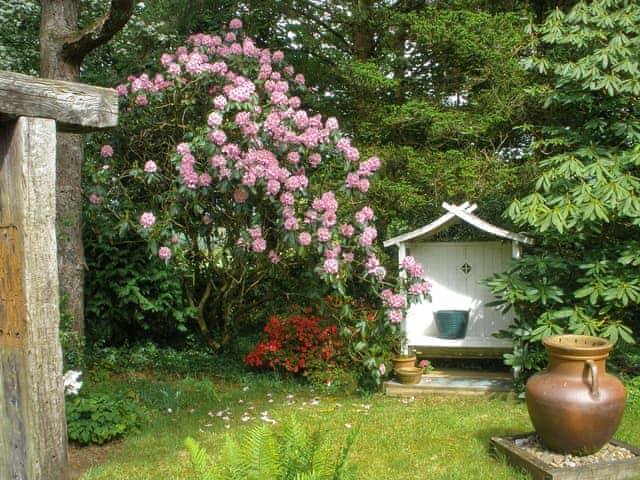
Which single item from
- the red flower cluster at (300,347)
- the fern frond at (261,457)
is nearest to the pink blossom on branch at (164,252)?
the red flower cluster at (300,347)

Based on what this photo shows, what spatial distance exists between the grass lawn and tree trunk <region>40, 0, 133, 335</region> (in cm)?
101

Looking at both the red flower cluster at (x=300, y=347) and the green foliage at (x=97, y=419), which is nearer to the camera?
the green foliage at (x=97, y=419)

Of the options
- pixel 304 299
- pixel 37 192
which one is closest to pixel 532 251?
pixel 304 299

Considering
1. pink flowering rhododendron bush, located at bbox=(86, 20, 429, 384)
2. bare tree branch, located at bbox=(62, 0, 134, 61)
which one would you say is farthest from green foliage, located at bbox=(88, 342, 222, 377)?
bare tree branch, located at bbox=(62, 0, 134, 61)

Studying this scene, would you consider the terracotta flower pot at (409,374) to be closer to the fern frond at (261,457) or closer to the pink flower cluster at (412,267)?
the pink flower cluster at (412,267)

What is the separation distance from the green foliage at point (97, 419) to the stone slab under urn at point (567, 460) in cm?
255

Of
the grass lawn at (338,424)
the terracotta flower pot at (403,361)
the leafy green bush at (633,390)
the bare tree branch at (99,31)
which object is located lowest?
the grass lawn at (338,424)

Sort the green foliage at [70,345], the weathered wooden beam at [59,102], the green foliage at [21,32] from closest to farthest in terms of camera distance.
Result: the weathered wooden beam at [59,102], the green foliage at [70,345], the green foliage at [21,32]

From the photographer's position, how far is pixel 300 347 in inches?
238

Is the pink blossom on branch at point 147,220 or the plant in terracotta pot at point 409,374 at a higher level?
the pink blossom on branch at point 147,220

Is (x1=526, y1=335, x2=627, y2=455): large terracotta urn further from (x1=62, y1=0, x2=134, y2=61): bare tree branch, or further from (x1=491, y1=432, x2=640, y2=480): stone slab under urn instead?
(x1=62, y1=0, x2=134, y2=61): bare tree branch

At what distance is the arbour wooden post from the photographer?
2.12 meters

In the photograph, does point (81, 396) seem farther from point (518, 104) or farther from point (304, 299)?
point (518, 104)

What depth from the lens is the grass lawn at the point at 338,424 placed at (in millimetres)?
3883
